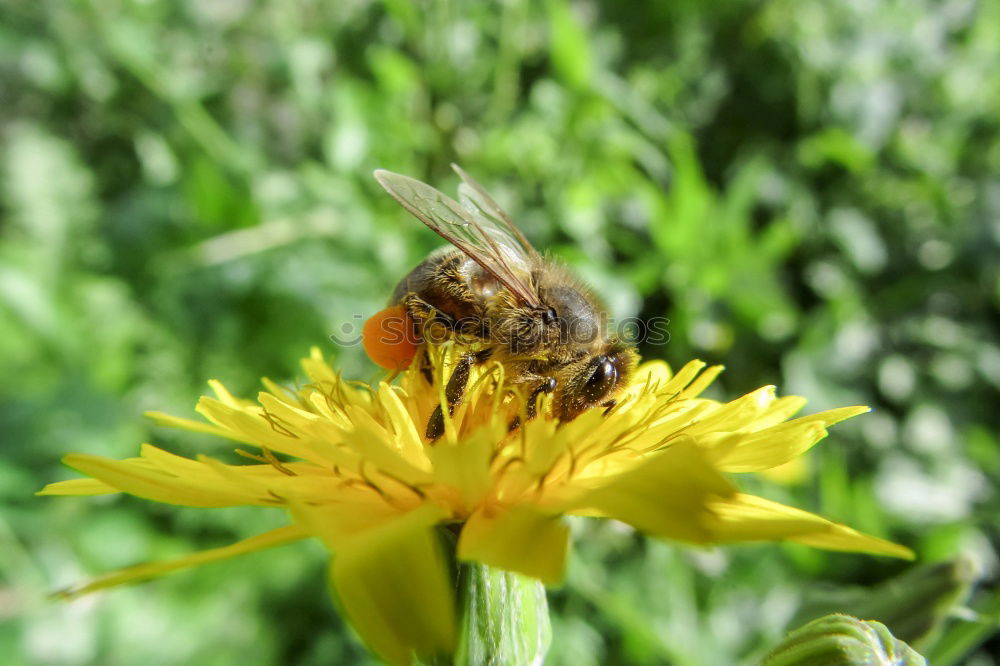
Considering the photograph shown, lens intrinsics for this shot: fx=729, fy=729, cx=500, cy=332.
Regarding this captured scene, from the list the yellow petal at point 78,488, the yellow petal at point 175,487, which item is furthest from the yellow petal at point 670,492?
the yellow petal at point 78,488

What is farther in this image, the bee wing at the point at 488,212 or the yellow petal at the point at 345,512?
the bee wing at the point at 488,212

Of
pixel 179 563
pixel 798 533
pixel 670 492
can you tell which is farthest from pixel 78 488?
pixel 798 533

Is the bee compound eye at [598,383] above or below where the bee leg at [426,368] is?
below

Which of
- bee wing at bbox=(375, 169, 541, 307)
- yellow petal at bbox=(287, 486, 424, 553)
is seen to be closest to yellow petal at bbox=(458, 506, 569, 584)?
yellow petal at bbox=(287, 486, 424, 553)

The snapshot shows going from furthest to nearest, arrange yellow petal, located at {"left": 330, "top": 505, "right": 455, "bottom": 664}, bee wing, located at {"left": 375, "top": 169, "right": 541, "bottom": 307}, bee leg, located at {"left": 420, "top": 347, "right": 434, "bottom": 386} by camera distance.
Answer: bee leg, located at {"left": 420, "top": 347, "right": 434, "bottom": 386}
bee wing, located at {"left": 375, "top": 169, "right": 541, "bottom": 307}
yellow petal, located at {"left": 330, "top": 505, "right": 455, "bottom": 664}

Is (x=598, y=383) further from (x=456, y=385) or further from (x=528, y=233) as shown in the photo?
(x=528, y=233)

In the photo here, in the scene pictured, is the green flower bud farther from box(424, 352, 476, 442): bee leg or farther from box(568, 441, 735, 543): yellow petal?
box(424, 352, 476, 442): bee leg

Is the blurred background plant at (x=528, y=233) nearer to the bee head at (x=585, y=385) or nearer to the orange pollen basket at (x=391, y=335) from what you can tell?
the bee head at (x=585, y=385)
